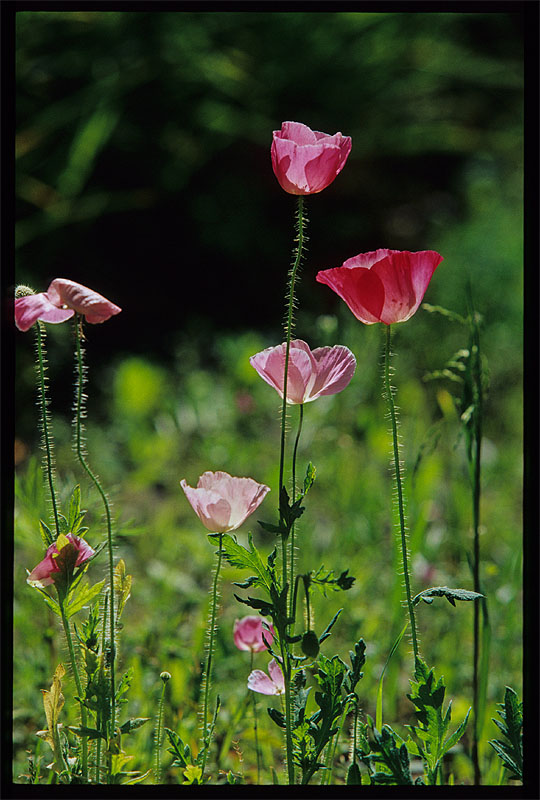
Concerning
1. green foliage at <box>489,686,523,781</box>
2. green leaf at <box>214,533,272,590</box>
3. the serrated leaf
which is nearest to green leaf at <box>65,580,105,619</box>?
the serrated leaf

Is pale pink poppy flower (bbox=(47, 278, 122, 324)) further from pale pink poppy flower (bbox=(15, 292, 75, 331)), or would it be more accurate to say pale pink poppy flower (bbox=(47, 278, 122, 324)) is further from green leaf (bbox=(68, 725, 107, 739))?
green leaf (bbox=(68, 725, 107, 739))

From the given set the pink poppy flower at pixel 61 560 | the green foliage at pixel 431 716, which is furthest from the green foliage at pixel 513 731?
the pink poppy flower at pixel 61 560

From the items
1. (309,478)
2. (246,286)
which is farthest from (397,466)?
(246,286)

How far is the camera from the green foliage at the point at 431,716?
656mm

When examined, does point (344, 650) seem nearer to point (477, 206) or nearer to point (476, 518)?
point (476, 518)

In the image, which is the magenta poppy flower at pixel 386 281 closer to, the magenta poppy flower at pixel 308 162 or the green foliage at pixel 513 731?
the magenta poppy flower at pixel 308 162

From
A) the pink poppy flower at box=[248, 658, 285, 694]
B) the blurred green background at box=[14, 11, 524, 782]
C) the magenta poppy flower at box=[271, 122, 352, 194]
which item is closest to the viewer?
the magenta poppy flower at box=[271, 122, 352, 194]

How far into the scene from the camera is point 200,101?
2781 mm

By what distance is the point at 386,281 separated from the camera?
0.63 m

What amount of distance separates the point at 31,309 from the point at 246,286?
2.25 metres

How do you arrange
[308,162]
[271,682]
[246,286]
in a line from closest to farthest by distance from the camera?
[308,162] → [271,682] → [246,286]

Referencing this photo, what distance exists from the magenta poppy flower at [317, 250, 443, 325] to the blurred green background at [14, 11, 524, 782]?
483 mm

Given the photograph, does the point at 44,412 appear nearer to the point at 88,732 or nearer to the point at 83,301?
the point at 83,301

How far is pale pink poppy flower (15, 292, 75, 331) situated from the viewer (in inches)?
25.2
